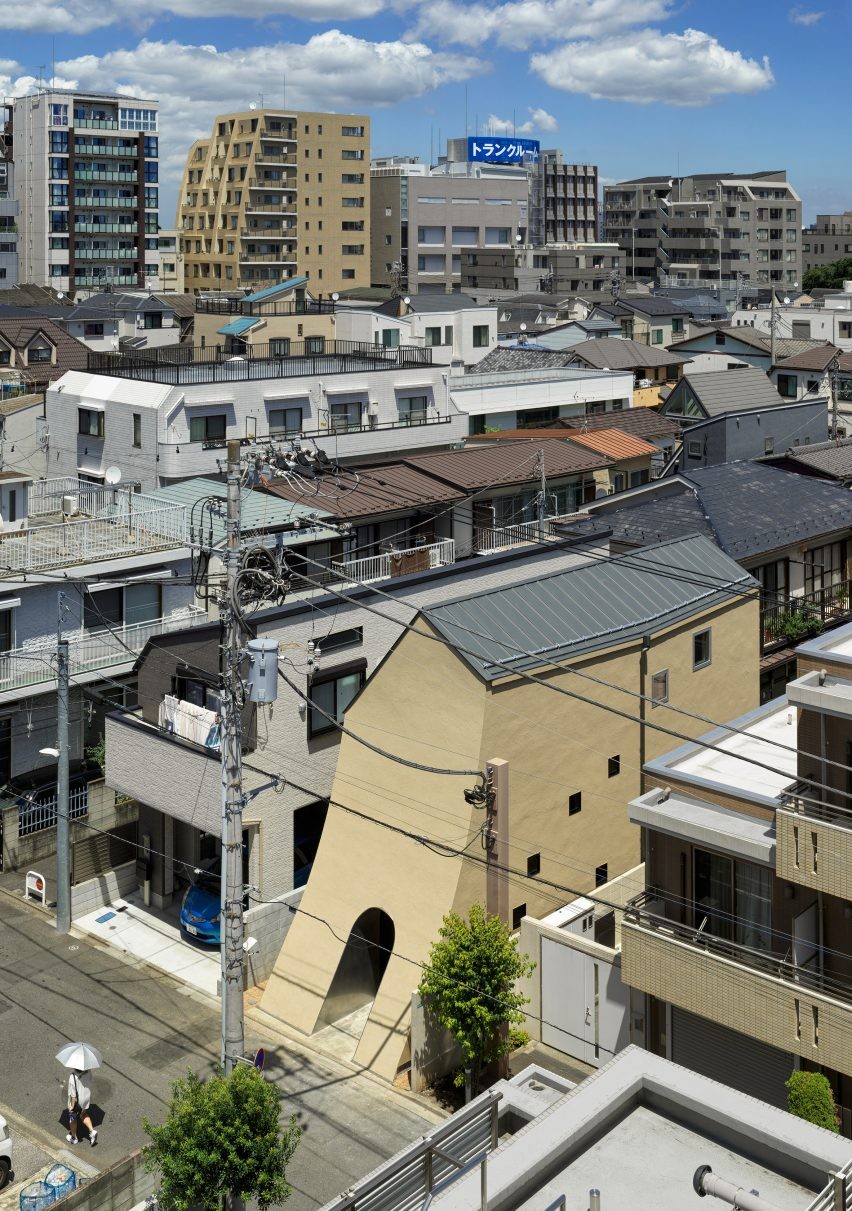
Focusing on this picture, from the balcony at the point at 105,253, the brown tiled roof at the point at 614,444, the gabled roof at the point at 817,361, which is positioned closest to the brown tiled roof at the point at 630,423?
the brown tiled roof at the point at 614,444

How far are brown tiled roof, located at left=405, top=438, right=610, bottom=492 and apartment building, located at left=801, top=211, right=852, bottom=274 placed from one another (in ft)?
390

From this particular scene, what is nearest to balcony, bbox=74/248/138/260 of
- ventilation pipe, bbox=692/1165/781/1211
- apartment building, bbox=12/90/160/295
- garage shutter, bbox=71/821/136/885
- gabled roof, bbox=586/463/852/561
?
apartment building, bbox=12/90/160/295

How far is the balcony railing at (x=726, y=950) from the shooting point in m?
18.0

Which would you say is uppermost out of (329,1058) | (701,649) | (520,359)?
(520,359)

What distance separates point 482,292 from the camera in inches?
4294

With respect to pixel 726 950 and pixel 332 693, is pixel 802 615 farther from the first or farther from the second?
pixel 726 950

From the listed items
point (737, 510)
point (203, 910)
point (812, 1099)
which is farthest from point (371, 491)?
point (812, 1099)

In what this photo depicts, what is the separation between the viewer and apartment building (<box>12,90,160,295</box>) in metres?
107

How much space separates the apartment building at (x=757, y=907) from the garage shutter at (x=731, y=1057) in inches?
0.8

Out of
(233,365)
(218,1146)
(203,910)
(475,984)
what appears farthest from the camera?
(233,365)

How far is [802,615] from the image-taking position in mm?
35000

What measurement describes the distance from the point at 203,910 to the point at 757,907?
1189 cm

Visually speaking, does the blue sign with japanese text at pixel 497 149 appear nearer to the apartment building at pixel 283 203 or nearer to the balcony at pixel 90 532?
the apartment building at pixel 283 203

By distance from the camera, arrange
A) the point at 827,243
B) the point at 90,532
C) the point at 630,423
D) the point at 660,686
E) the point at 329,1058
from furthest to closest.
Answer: the point at 827,243 < the point at 630,423 < the point at 90,532 < the point at 660,686 < the point at 329,1058
